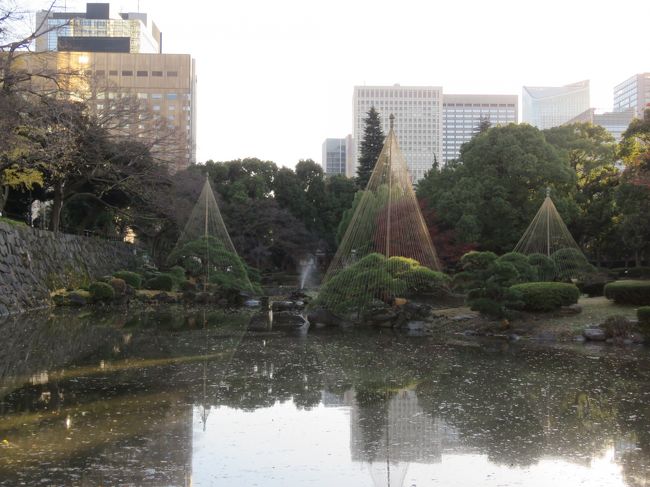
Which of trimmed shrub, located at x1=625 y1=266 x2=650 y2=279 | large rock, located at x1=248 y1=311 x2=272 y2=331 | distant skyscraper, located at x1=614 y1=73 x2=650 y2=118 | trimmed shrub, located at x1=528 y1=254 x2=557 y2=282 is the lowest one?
large rock, located at x1=248 y1=311 x2=272 y2=331

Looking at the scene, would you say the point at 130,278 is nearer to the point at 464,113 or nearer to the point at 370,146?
the point at 370,146

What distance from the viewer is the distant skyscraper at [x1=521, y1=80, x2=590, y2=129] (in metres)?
Result: 175

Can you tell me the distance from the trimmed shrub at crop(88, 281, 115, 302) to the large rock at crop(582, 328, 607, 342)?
16165 mm

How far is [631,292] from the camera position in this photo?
1553 cm

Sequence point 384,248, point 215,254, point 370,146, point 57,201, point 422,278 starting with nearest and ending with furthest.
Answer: point 422,278
point 384,248
point 57,201
point 215,254
point 370,146

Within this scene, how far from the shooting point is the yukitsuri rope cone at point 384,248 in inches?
662

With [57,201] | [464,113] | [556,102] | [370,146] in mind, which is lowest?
[57,201]

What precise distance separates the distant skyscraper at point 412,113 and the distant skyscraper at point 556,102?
73.6m

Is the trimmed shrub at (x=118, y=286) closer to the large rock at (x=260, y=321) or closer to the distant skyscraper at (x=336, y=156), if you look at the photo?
the large rock at (x=260, y=321)

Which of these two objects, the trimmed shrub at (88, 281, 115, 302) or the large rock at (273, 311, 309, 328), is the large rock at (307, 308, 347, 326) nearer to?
the large rock at (273, 311, 309, 328)

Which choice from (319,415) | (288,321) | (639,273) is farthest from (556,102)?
(319,415)

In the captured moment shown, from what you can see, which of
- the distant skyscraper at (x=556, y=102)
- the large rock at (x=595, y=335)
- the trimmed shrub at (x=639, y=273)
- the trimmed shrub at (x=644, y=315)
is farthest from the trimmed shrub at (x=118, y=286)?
the distant skyscraper at (x=556, y=102)

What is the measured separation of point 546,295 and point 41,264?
16.7 metres

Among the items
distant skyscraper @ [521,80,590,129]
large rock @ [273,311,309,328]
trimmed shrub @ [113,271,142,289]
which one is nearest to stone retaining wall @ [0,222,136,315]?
trimmed shrub @ [113,271,142,289]
